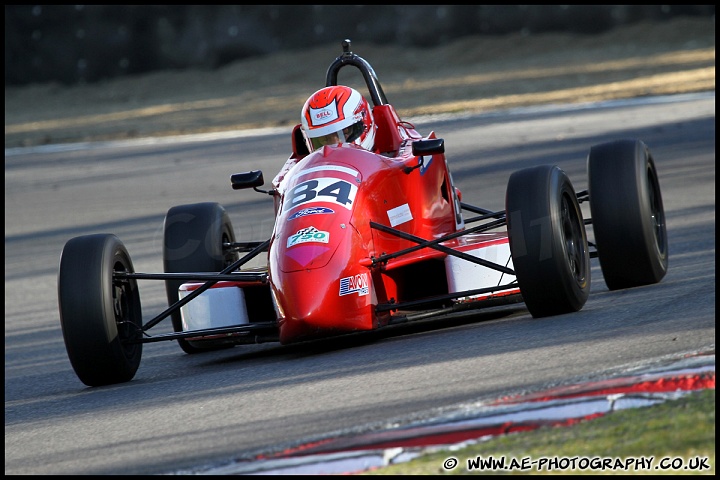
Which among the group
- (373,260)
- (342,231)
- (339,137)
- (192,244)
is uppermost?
(339,137)

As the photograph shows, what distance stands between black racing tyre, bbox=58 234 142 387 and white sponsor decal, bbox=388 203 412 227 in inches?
64.3

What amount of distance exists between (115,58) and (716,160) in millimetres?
28761

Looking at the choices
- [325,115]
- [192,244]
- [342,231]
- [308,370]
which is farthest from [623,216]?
A: [192,244]

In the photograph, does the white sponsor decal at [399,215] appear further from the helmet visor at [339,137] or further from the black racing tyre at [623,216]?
the black racing tyre at [623,216]

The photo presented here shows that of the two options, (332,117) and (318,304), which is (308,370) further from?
(332,117)

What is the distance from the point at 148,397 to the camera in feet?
23.1

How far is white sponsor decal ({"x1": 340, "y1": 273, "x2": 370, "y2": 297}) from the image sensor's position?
23.9 ft

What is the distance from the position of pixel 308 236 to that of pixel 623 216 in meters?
1.87

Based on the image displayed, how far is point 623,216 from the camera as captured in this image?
794cm

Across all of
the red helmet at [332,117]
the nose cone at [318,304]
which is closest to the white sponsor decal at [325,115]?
the red helmet at [332,117]

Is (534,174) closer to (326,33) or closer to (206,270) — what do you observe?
(206,270)

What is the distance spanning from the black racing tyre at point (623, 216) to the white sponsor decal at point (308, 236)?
1.65m

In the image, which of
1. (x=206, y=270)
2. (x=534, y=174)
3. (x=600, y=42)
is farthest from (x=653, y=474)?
(x=600, y=42)

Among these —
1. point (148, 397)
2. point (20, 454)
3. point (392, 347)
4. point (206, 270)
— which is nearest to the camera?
point (20, 454)
